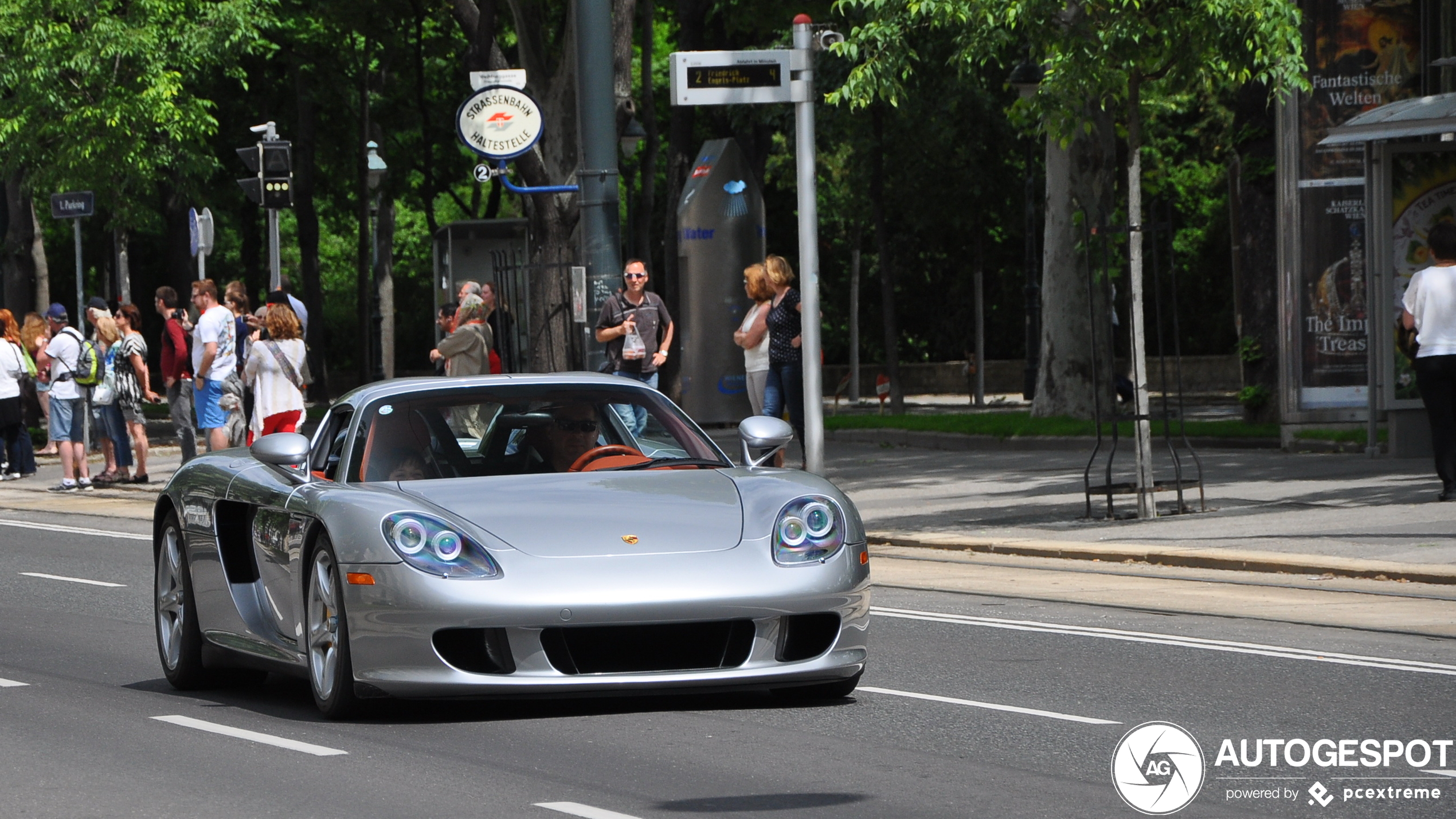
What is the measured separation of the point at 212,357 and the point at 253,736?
40.4 ft

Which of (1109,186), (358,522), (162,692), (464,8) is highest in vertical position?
(464,8)

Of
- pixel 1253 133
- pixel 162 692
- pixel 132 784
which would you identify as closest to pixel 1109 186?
pixel 1253 133

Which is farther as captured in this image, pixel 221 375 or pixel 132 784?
pixel 221 375

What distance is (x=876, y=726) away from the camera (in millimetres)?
6980

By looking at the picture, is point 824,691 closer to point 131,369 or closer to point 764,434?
point 764,434

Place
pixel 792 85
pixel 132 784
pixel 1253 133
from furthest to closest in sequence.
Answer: pixel 1253 133 → pixel 792 85 → pixel 132 784

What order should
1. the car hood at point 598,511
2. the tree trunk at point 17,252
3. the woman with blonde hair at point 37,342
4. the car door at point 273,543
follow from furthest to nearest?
the tree trunk at point 17,252, the woman with blonde hair at point 37,342, the car door at point 273,543, the car hood at point 598,511

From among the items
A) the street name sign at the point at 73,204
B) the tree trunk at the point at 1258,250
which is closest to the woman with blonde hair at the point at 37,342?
the street name sign at the point at 73,204

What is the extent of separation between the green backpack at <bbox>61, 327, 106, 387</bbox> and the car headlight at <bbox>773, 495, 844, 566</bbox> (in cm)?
1534

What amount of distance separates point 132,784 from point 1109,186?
68.3ft

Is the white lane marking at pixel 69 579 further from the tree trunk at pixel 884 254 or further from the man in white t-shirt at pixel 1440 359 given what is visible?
the tree trunk at pixel 884 254

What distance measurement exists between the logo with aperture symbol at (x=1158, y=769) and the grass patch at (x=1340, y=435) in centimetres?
1253

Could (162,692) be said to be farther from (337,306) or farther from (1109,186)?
(337,306)

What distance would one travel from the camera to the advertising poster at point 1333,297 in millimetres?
19391
